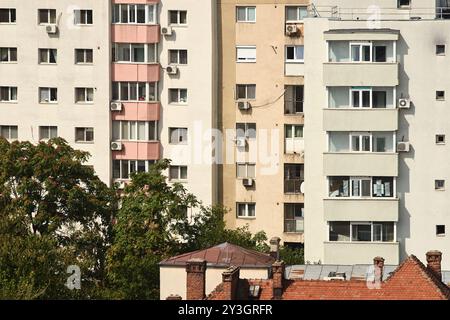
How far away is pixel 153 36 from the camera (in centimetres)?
4981

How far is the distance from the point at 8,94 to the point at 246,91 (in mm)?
9022

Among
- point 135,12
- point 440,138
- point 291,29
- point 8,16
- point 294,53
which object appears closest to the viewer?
point 440,138

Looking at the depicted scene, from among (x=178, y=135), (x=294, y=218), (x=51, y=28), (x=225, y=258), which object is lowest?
(x=225, y=258)

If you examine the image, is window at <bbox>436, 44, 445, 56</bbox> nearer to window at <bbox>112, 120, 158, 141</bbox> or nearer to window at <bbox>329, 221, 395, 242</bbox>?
window at <bbox>329, 221, 395, 242</bbox>

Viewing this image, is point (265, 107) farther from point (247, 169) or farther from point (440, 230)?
point (440, 230)

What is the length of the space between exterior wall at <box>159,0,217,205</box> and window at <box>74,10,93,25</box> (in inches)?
106

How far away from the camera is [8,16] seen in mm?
50188

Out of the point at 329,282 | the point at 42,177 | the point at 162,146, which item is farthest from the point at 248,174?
the point at 329,282

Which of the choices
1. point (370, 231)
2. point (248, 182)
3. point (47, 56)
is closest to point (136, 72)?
point (47, 56)

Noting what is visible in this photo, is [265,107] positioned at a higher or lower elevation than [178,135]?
higher

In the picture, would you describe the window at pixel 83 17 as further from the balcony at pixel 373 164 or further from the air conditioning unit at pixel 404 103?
the air conditioning unit at pixel 404 103

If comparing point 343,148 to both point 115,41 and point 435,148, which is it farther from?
point 115,41

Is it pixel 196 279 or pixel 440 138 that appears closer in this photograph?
pixel 196 279
